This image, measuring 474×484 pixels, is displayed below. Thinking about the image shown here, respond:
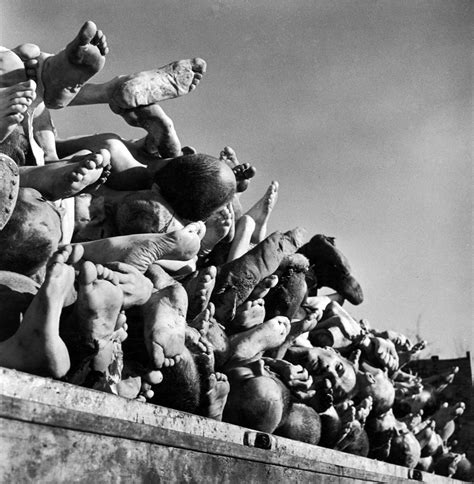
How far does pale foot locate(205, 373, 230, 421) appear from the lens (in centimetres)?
442

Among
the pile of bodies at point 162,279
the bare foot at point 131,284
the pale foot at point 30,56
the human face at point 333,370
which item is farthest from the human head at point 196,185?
the human face at point 333,370

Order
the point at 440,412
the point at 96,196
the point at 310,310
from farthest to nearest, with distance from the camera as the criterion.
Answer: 1. the point at 440,412
2. the point at 310,310
3. the point at 96,196

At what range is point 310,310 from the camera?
654cm

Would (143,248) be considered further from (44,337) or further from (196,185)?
(44,337)

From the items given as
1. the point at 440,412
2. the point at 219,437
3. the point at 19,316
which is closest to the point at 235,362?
the point at 219,437

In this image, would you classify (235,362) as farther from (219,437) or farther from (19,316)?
(19,316)

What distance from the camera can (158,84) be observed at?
5.57 m

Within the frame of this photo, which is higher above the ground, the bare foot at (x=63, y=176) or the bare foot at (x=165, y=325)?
the bare foot at (x=63, y=176)

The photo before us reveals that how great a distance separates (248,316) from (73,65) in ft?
6.35

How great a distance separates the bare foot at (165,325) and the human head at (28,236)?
0.58 meters

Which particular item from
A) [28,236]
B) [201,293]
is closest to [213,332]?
[201,293]

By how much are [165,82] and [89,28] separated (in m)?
0.94

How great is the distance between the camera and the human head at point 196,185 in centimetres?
535

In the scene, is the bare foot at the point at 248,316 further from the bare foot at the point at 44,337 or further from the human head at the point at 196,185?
the bare foot at the point at 44,337
